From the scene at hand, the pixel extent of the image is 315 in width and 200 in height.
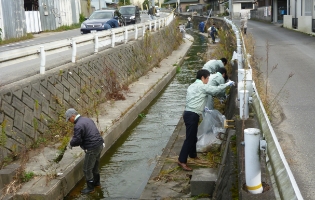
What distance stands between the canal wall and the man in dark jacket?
37cm

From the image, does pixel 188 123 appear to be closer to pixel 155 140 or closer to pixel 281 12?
pixel 155 140

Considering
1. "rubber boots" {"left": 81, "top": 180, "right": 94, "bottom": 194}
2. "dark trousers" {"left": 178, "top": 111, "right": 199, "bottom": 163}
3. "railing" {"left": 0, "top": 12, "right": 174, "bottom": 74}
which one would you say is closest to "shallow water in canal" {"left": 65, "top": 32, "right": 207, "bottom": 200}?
"rubber boots" {"left": 81, "top": 180, "right": 94, "bottom": 194}

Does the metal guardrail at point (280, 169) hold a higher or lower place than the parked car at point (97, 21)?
lower

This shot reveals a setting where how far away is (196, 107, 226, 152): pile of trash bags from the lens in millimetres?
8148

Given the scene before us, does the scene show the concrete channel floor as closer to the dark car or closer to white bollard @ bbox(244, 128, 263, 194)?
white bollard @ bbox(244, 128, 263, 194)

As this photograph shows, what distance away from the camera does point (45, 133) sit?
923 cm

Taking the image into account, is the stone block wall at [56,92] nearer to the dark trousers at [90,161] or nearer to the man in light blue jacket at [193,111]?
the dark trousers at [90,161]

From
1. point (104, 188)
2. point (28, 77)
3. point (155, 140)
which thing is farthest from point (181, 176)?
point (28, 77)

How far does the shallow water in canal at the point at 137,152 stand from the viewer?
775cm

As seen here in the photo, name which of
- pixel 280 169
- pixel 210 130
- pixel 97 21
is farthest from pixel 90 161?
pixel 97 21

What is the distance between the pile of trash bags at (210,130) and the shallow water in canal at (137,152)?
1.14 metres

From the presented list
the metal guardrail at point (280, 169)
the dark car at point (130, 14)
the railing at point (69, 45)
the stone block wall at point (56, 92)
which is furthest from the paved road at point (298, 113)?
the dark car at point (130, 14)

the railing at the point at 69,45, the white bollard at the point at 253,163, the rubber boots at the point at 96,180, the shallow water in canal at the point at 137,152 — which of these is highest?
the railing at the point at 69,45

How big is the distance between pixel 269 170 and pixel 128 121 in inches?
314
